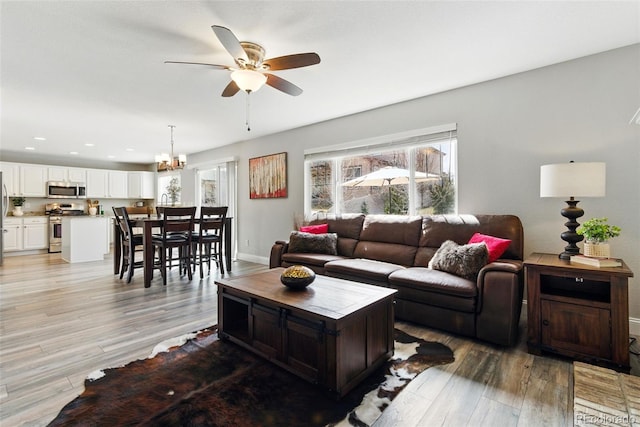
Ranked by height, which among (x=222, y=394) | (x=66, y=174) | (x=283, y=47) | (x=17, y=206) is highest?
(x=283, y=47)

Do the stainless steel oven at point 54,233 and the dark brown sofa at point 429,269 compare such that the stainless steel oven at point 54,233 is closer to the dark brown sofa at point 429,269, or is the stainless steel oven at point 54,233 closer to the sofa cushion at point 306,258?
the dark brown sofa at point 429,269

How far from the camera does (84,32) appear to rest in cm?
238

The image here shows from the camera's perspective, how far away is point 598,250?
231cm

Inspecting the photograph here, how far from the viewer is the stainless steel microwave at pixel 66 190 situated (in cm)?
762

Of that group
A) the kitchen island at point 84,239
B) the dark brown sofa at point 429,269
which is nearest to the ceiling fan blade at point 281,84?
the dark brown sofa at point 429,269

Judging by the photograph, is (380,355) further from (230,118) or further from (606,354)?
(230,118)

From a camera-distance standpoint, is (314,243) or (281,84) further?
(314,243)

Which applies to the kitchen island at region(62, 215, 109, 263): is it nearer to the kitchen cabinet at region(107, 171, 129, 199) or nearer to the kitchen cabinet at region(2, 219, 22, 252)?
the kitchen cabinet at region(2, 219, 22, 252)

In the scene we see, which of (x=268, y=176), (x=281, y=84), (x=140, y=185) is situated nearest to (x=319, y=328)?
(x=281, y=84)

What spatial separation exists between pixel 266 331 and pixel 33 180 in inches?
336

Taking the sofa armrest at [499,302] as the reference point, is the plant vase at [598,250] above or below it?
above

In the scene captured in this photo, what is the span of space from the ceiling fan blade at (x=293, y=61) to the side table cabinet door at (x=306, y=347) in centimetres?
187

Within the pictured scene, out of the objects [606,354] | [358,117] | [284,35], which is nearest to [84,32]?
[284,35]

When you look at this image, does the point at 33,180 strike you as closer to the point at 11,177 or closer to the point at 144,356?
the point at 11,177
